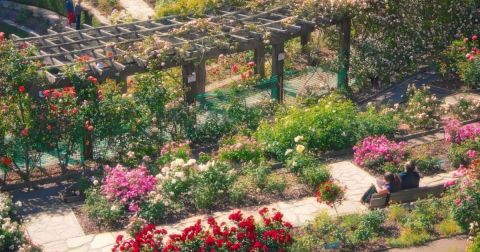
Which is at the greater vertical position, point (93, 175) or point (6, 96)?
point (6, 96)

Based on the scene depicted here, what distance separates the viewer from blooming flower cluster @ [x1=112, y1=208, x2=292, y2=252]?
9.62 m

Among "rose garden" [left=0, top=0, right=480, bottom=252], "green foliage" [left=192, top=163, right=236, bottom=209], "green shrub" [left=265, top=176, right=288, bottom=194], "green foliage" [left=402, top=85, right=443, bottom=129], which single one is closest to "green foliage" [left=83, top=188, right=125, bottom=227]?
"rose garden" [left=0, top=0, right=480, bottom=252]

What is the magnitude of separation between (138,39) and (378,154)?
5.31 meters

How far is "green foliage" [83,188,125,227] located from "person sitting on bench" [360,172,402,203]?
12.5 ft

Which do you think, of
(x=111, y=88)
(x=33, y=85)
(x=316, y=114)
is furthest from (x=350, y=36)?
(x=33, y=85)

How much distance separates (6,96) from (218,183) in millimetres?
3954

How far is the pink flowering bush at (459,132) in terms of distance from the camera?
1336 centimetres

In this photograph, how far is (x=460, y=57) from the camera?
17.2 meters

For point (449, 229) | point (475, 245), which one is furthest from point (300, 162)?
point (475, 245)

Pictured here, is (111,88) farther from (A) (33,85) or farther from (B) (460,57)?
(B) (460,57)

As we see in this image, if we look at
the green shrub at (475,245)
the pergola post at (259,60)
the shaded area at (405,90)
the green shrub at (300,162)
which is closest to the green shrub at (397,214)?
the green shrub at (475,245)

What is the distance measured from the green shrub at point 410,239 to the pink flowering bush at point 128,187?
3.80 m

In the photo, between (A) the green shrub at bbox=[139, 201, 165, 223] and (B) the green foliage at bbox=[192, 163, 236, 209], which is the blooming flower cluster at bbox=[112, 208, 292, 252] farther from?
(B) the green foliage at bbox=[192, 163, 236, 209]

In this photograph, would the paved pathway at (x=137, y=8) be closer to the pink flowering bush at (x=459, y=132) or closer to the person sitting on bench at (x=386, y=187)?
the pink flowering bush at (x=459, y=132)
